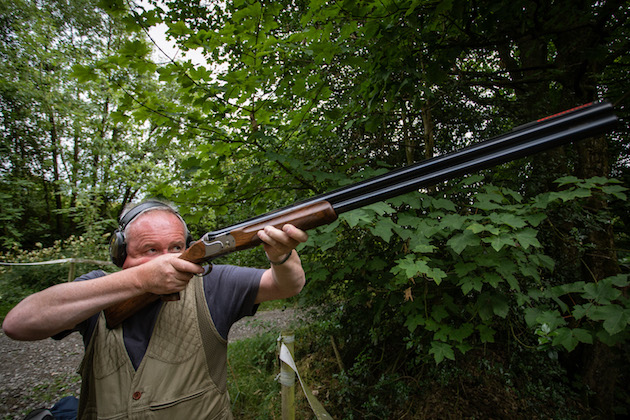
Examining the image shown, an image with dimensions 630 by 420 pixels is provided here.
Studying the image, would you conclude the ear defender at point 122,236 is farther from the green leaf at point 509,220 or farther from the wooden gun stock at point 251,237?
the green leaf at point 509,220

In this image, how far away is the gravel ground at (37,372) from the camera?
186 inches

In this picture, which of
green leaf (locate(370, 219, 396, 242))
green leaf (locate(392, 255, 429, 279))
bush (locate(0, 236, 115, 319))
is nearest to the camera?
green leaf (locate(392, 255, 429, 279))

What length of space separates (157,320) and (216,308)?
308 millimetres

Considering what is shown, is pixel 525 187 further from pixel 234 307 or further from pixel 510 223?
pixel 234 307

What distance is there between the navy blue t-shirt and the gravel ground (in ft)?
13.3

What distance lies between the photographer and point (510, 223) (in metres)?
1.78

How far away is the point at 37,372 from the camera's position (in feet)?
19.2

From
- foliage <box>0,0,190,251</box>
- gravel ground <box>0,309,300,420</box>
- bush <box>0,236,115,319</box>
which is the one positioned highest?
foliage <box>0,0,190,251</box>

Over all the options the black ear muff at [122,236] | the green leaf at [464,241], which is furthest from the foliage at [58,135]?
the green leaf at [464,241]

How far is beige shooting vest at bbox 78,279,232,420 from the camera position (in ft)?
4.63

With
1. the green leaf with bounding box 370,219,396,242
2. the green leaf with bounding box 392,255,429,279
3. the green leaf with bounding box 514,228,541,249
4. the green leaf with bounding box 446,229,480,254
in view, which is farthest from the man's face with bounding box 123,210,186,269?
the green leaf with bounding box 514,228,541,249

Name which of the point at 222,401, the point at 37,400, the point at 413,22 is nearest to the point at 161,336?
the point at 222,401

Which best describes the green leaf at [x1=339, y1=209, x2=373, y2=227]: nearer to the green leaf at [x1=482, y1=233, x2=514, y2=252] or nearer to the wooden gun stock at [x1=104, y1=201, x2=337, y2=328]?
the wooden gun stock at [x1=104, y1=201, x2=337, y2=328]

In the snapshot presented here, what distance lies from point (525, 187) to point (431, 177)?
2278 millimetres
